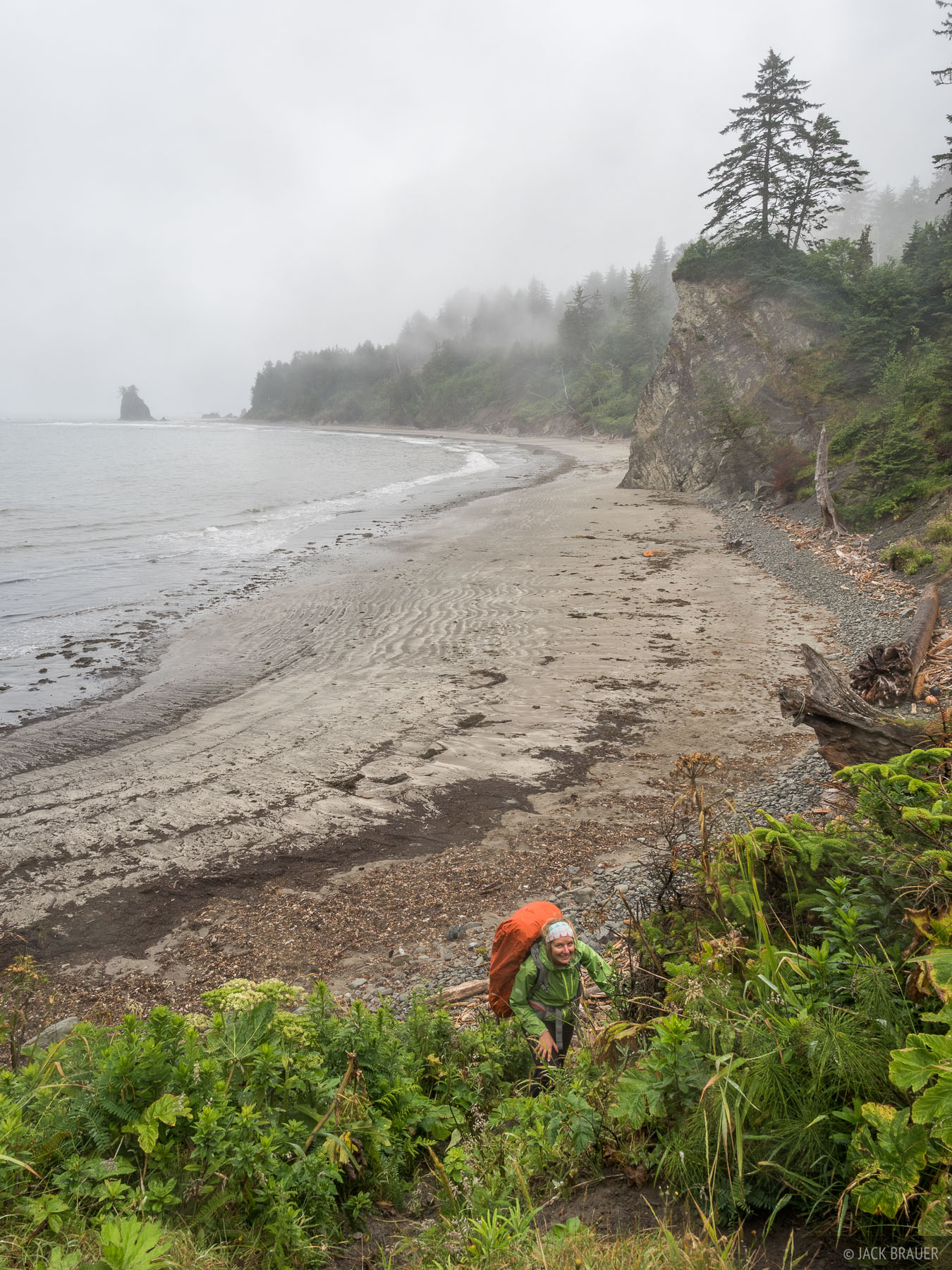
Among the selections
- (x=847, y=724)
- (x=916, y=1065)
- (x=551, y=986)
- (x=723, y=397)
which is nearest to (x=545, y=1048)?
(x=551, y=986)

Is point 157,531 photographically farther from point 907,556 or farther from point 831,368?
point 831,368

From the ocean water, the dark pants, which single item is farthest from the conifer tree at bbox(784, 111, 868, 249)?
the dark pants

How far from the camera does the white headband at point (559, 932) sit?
12.2 ft

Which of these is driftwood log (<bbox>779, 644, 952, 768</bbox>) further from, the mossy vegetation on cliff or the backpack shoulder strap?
the mossy vegetation on cliff

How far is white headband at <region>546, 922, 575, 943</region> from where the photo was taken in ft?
12.2

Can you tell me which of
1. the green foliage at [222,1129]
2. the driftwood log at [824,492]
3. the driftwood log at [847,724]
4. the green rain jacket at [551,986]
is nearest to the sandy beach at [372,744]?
the driftwood log at [847,724]

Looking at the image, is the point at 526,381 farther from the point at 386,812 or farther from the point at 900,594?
the point at 386,812

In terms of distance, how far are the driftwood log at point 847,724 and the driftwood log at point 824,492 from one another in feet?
46.7

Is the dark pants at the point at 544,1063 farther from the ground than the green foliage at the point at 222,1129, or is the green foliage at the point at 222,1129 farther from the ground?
the green foliage at the point at 222,1129

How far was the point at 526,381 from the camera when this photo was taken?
97.1m

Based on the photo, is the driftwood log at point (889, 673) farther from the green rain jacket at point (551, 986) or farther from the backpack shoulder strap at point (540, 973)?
the backpack shoulder strap at point (540, 973)

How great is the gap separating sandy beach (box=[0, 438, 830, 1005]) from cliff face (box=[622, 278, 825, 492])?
11721 mm

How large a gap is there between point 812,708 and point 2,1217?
6.31 metres

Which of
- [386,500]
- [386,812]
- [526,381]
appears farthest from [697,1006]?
[526,381]
